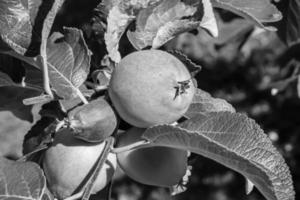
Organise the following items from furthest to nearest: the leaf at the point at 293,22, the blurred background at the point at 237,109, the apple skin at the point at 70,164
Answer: the blurred background at the point at 237,109, the leaf at the point at 293,22, the apple skin at the point at 70,164

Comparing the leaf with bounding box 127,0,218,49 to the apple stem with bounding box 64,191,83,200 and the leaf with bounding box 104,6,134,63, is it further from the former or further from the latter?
the apple stem with bounding box 64,191,83,200

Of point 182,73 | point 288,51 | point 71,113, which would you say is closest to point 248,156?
point 182,73

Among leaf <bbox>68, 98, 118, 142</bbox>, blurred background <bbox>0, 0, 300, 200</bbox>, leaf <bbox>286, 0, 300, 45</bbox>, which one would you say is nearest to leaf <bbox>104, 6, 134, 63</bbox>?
leaf <bbox>68, 98, 118, 142</bbox>

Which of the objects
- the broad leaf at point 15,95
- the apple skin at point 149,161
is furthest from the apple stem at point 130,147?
the broad leaf at point 15,95

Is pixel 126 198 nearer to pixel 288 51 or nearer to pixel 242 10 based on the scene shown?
pixel 288 51

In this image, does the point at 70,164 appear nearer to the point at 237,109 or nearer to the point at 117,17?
the point at 117,17

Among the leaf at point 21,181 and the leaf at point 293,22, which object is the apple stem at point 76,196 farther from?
the leaf at point 293,22

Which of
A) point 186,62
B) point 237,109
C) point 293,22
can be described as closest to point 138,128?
point 186,62
